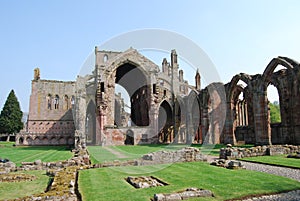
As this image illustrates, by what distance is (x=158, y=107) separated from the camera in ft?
118

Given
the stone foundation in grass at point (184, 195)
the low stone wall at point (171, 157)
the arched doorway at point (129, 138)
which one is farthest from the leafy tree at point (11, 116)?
the stone foundation in grass at point (184, 195)

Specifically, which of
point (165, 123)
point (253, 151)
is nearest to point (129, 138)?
point (165, 123)

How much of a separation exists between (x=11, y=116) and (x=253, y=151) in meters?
51.2

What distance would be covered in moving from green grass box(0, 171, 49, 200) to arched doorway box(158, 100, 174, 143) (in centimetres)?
2930

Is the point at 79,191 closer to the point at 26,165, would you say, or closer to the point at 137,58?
the point at 26,165

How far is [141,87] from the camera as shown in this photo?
133ft

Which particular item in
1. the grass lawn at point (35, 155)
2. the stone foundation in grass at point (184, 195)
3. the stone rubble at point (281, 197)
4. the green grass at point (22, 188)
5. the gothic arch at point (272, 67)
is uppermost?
the gothic arch at point (272, 67)

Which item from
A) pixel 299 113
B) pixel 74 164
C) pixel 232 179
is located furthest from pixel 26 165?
pixel 299 113

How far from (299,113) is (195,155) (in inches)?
479

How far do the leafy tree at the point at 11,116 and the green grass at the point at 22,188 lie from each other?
48571mm

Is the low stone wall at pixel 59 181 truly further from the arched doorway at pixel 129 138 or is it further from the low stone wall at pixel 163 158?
the arched doorway at pixel 129 138

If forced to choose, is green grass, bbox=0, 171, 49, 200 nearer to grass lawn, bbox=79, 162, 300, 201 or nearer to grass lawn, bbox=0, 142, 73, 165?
grass lawn, bbox=79, 162, 300, 201

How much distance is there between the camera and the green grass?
7.14m

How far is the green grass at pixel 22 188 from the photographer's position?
7137mm
